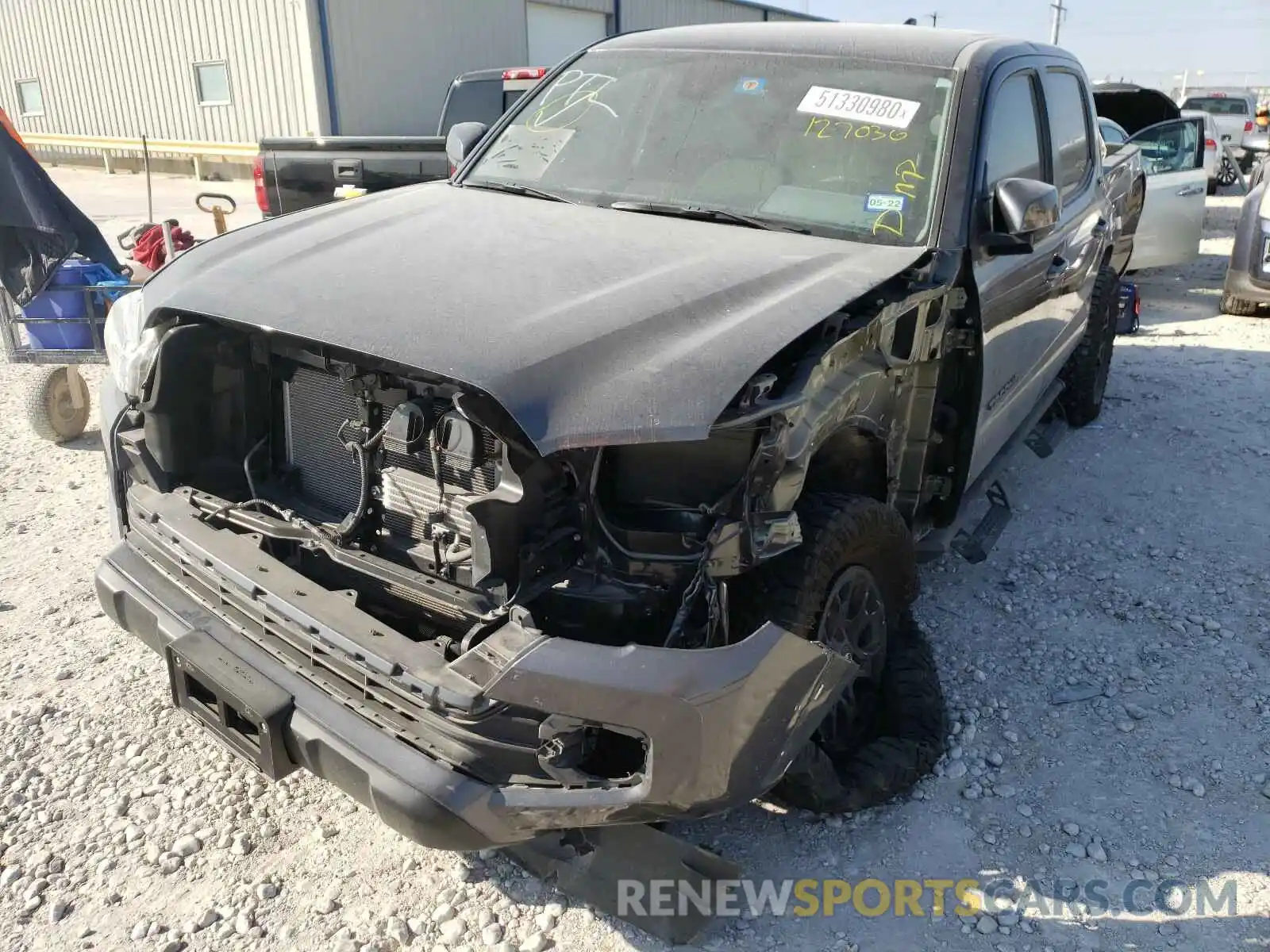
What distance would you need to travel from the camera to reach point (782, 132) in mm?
3240

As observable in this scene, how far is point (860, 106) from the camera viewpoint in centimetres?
321

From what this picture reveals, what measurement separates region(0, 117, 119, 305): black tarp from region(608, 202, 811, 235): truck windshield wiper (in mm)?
3645

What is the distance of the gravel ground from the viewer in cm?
238

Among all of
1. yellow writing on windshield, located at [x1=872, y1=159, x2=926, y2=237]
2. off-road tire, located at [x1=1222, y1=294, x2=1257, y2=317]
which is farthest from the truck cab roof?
off-road tire, located at [x1=1222, y1=294, x2=1257, y2=317]

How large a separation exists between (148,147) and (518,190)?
20.2 meters

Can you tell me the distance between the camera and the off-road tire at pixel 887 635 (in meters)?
2.33

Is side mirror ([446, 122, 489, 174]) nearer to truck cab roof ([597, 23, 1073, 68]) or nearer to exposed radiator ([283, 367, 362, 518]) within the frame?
truck cab roof ([597, 23, 1073, 68])

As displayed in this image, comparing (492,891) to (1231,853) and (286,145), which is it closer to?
(1231,853)

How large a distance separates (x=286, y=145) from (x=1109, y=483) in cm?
609

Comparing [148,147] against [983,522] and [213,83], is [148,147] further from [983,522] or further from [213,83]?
[983,522]

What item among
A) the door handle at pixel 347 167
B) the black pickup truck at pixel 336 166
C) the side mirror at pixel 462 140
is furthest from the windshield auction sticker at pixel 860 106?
the door handle at pixel 347 167

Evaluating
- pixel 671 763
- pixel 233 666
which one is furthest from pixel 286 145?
pixel 671 763

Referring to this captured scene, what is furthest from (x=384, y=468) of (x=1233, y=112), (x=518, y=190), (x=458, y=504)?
(x=1233, y=112)

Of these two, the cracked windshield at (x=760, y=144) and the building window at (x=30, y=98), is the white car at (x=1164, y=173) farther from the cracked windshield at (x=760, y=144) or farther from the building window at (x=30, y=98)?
the building window at (x=30, y=98)
